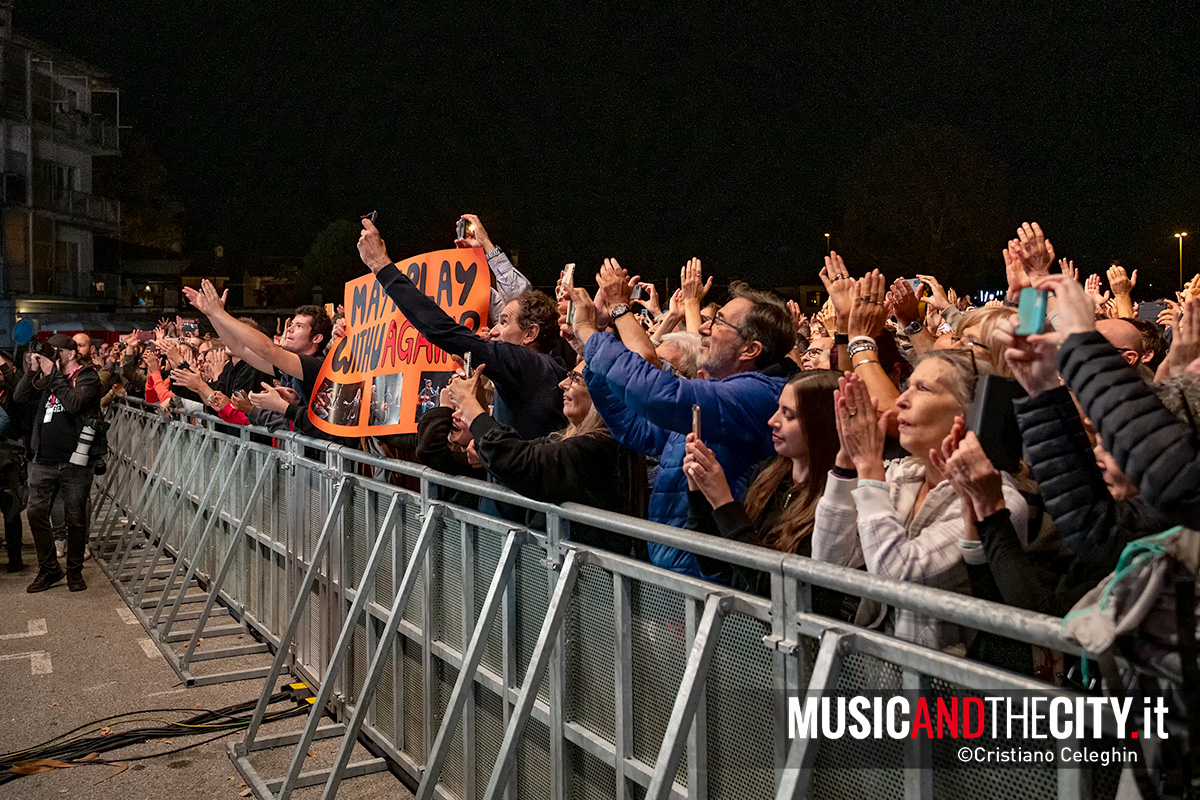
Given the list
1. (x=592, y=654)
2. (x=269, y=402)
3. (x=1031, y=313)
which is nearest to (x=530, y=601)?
(x=592, y=654)

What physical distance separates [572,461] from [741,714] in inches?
53.0

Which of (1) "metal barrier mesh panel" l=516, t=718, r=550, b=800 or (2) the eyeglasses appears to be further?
(2) the eyeglasses

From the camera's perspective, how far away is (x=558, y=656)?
3.57m

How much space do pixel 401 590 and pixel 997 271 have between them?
41.9 m

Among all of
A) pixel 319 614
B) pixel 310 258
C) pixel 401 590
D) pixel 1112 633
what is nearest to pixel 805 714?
pixel 1112 633

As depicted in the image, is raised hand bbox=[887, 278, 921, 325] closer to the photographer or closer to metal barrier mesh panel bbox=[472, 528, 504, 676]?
metal barrier mesh panel bbox=[472, 528, 504, 676]

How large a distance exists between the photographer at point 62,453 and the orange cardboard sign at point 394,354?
15.9 feet

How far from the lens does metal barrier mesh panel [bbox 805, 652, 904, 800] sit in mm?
2234

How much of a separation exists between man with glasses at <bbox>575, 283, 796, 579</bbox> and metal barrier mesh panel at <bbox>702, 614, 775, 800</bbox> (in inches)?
29.5

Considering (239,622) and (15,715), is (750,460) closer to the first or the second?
(15,715)

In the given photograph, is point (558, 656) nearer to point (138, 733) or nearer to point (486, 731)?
point (486, 731)

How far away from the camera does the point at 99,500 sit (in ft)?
45.1

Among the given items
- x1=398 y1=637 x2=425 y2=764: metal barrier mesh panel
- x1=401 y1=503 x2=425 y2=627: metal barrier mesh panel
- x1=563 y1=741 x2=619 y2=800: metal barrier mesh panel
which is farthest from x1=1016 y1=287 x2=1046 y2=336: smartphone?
x1=398 y1=637 x2=425 y2=764: metal barrier mesh panel

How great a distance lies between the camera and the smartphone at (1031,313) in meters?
2.25
